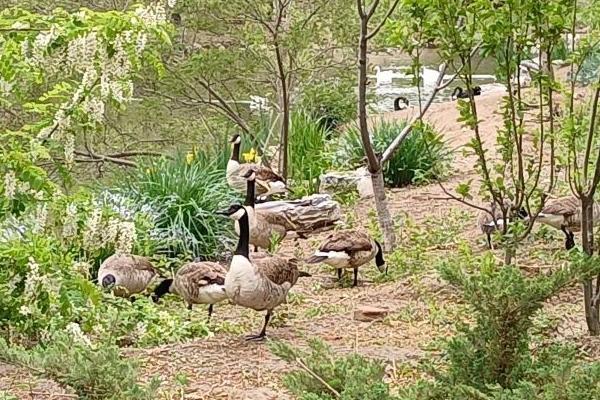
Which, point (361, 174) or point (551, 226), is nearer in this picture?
point (551, 226)

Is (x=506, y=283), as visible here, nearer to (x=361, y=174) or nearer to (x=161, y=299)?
(x=161, y=299)

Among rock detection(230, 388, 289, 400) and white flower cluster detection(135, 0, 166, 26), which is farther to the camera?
rock detection(230, 388, 289, 400)

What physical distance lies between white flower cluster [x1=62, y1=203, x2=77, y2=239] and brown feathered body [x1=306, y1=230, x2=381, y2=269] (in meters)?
3.08

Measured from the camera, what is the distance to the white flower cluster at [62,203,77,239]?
4.28 meters

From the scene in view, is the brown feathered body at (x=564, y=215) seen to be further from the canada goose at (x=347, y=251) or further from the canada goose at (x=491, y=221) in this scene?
the canada goose at (x=347, y=251)

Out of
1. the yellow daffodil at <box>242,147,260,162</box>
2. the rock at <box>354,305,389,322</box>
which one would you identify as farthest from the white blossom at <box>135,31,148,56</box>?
the yellow daffodil at <box>242,147,260,162</box>

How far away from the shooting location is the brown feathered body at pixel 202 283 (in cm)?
621

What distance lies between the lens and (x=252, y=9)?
436 inches

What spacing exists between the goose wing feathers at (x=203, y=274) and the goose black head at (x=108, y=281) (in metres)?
0.70

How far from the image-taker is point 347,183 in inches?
459

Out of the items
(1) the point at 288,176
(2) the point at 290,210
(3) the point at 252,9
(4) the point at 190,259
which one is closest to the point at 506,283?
(4) the point at 190,259

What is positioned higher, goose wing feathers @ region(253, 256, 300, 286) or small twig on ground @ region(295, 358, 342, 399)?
small twig on ground @ region(295, 358, 342, 399)

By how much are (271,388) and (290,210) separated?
5.37m

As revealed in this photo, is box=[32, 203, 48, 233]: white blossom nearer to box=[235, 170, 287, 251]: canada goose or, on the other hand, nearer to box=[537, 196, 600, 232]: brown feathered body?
box=[235, 170, 287, 251]: canada goose
